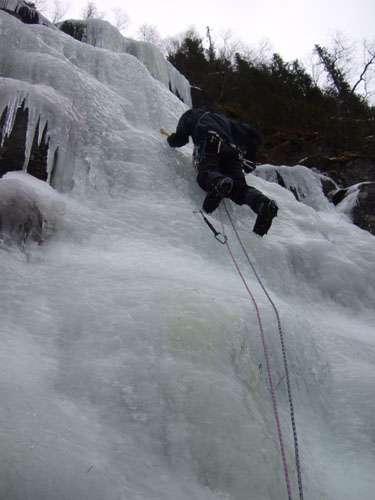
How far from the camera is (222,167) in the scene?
3.80m

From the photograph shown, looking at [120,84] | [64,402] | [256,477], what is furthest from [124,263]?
[120,84]

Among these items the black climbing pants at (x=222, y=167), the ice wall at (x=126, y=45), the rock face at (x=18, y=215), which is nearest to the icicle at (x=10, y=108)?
the rock face at (x=18, y=215)

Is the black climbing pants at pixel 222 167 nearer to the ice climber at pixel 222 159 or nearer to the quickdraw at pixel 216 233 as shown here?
the ice climber at pixel 222 159

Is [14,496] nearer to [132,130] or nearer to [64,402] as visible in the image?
[64,402]

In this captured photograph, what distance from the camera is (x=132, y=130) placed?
4211 mm

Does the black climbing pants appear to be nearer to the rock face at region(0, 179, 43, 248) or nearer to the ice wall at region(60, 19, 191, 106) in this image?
the rock face at region(0, 179, 43, 248)

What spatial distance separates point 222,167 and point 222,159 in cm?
8

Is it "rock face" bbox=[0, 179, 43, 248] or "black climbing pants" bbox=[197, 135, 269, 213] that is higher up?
"black climbing pants" bbox=[197, 135, 269, 213]

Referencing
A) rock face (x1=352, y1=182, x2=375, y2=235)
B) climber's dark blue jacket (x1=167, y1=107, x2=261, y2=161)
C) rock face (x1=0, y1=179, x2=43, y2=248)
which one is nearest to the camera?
rock face (x1=0, y1=179, x2=43, y2=248)

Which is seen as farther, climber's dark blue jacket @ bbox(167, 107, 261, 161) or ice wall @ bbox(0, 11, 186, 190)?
climber's dark blue jacket @ bbox(167, 107, 261, 161)

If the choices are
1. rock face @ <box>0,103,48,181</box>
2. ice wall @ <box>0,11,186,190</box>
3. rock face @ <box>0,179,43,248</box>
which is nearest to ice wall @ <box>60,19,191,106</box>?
ice wall @ <box>0,11,186,190</box>

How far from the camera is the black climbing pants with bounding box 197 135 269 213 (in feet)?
11.2

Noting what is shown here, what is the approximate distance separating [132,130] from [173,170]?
2.32ft

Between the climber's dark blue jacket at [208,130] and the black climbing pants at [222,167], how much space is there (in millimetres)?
129
